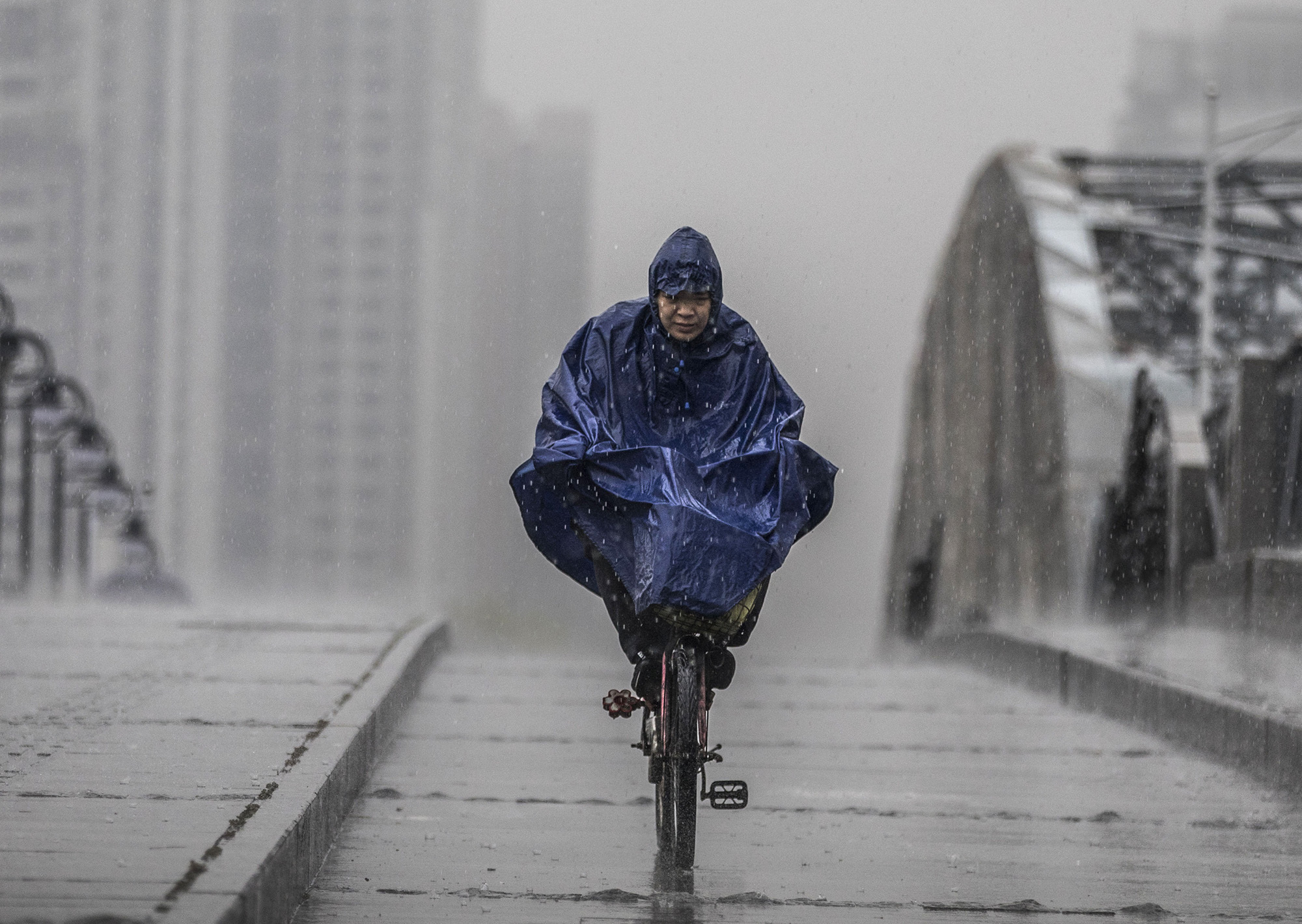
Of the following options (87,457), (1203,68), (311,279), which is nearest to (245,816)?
(87,457)

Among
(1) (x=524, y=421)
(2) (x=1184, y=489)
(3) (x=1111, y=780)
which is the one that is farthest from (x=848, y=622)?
(3) (x=1111, y=780)

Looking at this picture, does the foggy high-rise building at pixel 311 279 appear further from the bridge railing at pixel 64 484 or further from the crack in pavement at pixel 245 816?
the crack in pavement at pixel 245 816

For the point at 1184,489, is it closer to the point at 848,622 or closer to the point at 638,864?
the point at 638,864

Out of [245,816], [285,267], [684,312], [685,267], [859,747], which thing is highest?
[285,267]

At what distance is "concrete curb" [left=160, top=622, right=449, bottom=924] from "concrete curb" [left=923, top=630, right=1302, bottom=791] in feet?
10.6

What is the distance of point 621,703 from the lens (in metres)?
5.51

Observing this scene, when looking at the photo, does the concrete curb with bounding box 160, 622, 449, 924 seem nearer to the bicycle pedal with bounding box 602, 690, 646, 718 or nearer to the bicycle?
the bicycle pedal with bounding box 602, 690, 646, 718

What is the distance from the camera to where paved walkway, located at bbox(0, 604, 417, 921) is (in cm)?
407

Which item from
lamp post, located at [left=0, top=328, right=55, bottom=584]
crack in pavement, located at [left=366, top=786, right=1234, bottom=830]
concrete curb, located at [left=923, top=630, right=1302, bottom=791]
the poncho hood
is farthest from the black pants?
lamp post, located at [left=0, top=328, right=55, bottom=584]

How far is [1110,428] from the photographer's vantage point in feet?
92.7

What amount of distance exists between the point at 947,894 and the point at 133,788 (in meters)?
2.17

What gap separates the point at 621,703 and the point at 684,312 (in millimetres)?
1124

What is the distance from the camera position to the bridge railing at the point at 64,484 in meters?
17.4

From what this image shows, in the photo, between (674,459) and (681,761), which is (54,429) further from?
(681,761)
